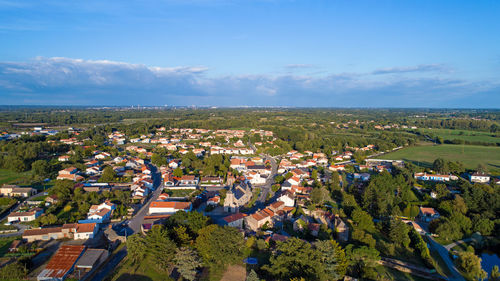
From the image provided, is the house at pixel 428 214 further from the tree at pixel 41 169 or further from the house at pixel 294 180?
the tree at pixel 41 169

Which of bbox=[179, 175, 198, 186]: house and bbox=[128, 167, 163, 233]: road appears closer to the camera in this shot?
bbox=[128, 167, 163, 233]: road

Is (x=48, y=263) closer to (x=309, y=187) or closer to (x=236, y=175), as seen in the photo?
(x=236, y=175)

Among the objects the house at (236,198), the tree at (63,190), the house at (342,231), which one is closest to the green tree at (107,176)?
the tree at (63,190)

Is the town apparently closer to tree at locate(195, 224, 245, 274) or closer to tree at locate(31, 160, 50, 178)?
tree at locate(195, 224, 245, 274)

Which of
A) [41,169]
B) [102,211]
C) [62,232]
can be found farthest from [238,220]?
[41,169]

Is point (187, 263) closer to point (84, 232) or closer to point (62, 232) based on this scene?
point (84, 232)

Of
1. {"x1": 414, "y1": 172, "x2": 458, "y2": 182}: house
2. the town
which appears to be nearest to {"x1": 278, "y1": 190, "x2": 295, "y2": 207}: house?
the town
